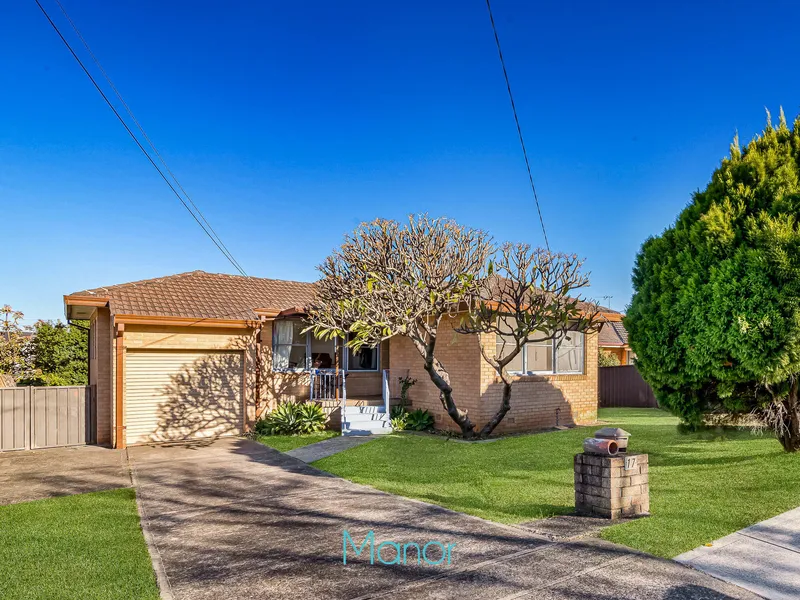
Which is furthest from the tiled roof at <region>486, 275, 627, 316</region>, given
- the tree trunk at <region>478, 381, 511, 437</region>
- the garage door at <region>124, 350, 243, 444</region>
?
the garage door at <region>124, 350, 243, 444</region>

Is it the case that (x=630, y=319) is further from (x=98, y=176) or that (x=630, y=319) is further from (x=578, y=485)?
(x=98, y=176)

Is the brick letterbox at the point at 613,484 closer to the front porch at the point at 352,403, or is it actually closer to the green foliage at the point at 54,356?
the front porch at the point at 352,403

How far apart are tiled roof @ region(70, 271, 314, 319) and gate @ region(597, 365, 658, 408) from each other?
12.3 meters

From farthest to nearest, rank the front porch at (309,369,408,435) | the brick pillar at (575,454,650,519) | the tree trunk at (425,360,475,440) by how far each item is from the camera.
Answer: the front porch at (309,369,408,435) < the tree trunk at (425,360,475,440) < the brick pillar at (575,454,650,519)

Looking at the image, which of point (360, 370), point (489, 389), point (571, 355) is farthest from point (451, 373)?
point (571, 355)

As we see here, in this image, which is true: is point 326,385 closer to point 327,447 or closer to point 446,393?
point 327,447

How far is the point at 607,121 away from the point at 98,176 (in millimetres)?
14468

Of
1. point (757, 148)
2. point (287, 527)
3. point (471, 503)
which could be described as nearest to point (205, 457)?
point (287, 527)

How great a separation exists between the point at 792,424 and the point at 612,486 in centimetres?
421

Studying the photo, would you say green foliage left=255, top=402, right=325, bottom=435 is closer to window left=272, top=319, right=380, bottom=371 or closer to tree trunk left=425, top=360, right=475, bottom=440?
window left=272, top=319, right=380, bottom=371

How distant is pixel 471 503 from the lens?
21.4ft

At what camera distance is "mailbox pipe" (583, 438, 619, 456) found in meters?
5.44

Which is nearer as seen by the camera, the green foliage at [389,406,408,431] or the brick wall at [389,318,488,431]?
the brick wall at [389,318,488,431]

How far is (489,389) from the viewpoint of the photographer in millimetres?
12828
